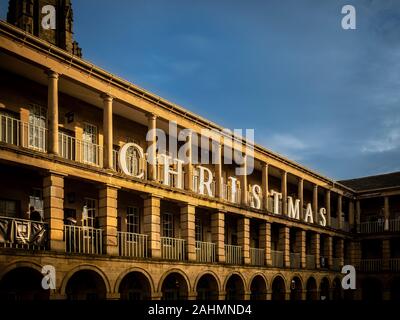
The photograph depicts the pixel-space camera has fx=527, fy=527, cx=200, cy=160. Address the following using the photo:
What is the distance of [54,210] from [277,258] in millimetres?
20369

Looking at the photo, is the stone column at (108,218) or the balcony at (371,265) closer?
the stone column at (108,218)

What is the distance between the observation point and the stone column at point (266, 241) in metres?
34.8

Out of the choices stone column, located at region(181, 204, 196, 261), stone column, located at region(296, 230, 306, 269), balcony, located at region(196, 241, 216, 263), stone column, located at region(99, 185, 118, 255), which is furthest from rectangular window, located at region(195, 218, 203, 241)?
stone column, located at region(99, 185, 118, 255)

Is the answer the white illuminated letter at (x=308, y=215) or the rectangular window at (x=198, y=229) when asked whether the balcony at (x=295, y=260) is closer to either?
the white illuminated letter at (x=308, y=215)

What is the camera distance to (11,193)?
72.0ft

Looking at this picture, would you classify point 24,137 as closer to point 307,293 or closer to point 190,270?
point 190,270

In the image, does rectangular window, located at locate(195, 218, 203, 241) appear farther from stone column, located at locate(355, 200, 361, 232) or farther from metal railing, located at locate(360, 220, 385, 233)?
metal railing, located at locate(360, 220, 385, 233)

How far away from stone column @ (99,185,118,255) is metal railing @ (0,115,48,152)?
10.8 feet

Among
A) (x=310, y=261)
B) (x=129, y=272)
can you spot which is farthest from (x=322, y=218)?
(x=129, y=272)

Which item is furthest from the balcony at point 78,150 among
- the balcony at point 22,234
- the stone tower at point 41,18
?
the stone tower at point 41,18

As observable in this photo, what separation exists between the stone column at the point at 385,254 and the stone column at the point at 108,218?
101 ft

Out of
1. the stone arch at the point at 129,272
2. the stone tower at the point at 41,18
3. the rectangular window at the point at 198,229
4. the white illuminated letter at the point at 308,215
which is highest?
the stone tower at the point at 41,18

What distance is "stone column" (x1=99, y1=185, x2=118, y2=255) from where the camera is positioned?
22547 mm
